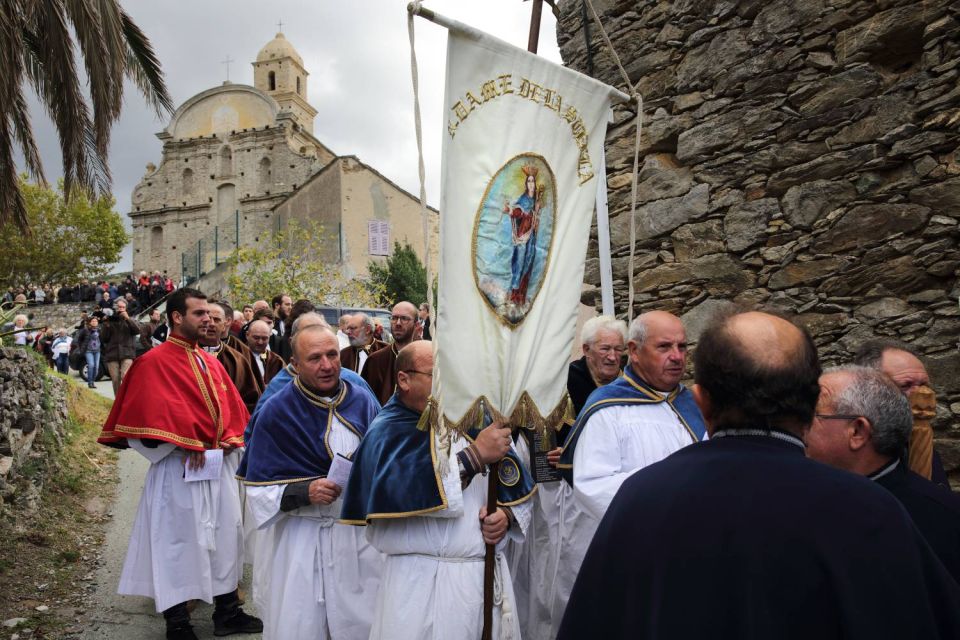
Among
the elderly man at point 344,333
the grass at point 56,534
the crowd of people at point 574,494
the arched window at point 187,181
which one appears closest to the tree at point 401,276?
the arched window at point 187,181

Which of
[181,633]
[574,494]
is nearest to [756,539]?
[574,494]

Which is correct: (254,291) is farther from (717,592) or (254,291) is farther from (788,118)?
(717,592)

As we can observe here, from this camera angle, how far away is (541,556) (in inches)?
192

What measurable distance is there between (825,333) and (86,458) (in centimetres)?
859

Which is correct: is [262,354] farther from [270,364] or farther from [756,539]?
[756,539]

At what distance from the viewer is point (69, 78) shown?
791 cm

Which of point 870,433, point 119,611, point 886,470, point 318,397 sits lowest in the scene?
point 119,611

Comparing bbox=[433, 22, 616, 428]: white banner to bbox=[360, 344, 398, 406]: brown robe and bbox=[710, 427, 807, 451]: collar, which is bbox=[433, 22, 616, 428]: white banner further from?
bbox=[360, 344, 398, 406]: brown robe

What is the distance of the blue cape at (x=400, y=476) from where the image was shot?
3156 mm

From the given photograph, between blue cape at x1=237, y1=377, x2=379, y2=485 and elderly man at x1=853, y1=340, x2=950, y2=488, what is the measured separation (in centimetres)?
261

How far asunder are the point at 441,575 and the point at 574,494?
1314 millimetres

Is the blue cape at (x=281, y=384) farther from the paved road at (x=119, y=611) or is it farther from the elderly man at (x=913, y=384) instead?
the elderly man at (x=913, y=384)

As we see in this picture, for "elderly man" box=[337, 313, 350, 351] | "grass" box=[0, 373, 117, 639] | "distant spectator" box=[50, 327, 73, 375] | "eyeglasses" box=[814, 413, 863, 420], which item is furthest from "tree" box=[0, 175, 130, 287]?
"eyeglasses" box=[814, 413, 863, 420]

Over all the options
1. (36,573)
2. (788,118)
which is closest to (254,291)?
(36,573)
